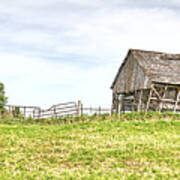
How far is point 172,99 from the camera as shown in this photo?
32656 millimetres

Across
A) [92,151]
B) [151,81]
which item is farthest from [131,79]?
[92,151]

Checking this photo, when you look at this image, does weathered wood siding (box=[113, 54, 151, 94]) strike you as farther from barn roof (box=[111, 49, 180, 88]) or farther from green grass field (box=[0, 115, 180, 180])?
green grass field (box=[0, 115, 180, 180])

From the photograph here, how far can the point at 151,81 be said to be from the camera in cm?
3125

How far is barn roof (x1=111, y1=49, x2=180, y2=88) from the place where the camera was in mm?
31811

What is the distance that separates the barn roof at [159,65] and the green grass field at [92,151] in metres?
10.2

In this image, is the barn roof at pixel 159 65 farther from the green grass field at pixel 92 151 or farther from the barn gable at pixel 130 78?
the green grass field at pixel 92 151

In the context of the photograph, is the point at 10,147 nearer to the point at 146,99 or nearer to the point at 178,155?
the point at 178,155

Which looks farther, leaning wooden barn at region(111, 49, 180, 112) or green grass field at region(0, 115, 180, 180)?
leaning wooden barn at region(111, 49, 180, 112)

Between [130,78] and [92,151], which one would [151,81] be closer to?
[130,78]

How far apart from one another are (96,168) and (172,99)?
21.6 metres

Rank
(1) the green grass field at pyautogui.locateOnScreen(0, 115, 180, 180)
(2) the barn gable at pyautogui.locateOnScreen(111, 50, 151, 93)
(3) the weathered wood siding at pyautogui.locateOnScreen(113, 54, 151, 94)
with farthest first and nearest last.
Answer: (2) the barn gable at pyautogui.locateOnScreen(111, 50, 151, 93), (3) the weathered wood siding at pyautogui.locateOnScreen(113, 54, 151, 94), (1) the green grass field at pyautogui.locateOnScreen(0, 115, 180, 180)

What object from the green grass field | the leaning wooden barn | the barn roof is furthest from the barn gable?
the green grass field

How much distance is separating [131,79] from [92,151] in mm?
21636

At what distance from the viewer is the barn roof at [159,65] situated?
31.8 meters
